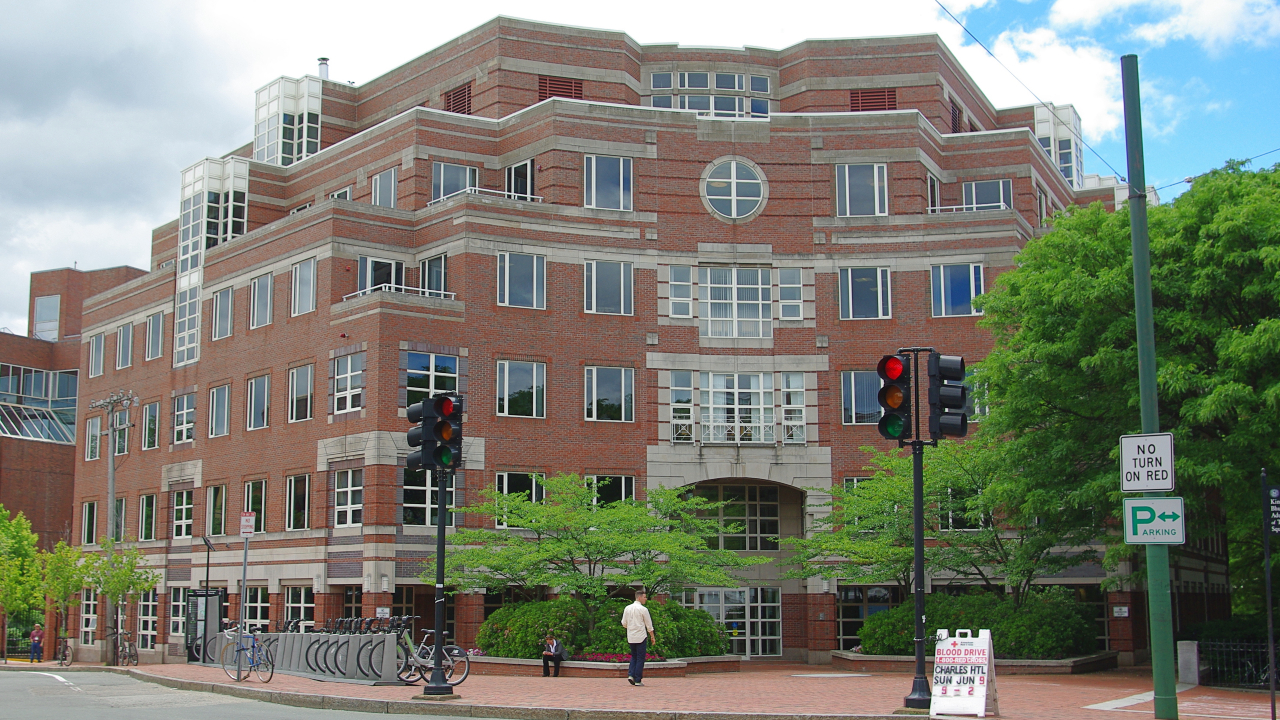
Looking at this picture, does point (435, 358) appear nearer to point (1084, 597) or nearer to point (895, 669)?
point (895, 669)

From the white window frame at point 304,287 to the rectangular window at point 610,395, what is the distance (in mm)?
9348

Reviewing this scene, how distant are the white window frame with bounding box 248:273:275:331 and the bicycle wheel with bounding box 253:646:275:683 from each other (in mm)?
19898

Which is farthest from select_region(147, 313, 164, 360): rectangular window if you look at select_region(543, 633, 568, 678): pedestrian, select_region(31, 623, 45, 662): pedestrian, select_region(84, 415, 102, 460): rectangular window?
select_region(543, 633, 568, 678): pedestrian

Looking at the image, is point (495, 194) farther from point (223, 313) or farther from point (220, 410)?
point (220, 410)

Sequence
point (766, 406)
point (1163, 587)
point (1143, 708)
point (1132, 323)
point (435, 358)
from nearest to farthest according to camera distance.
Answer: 1. point (1163, 587)
2. point (1143, 708)
3. point (1132, 323)
4. point (435, 358)
5. point (766, 406)

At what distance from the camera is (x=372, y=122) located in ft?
174

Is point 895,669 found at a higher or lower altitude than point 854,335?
lower

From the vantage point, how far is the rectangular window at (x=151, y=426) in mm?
49406

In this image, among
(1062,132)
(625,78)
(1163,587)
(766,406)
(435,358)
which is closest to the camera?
(1163,587)

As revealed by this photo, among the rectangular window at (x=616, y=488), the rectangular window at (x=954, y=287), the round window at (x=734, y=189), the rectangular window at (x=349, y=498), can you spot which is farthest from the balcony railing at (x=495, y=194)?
the rectangular window at (x=954, y=287)

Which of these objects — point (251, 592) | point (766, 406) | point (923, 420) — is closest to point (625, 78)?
point (766, 406)

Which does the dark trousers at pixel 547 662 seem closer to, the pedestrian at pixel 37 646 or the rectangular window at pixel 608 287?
the rectangular window at pixel 608 287

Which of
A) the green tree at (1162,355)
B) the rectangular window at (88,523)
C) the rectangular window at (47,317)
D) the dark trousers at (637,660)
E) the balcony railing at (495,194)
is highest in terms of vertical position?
the rectangular window at (47,317)

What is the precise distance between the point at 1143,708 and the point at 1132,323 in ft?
28.5
